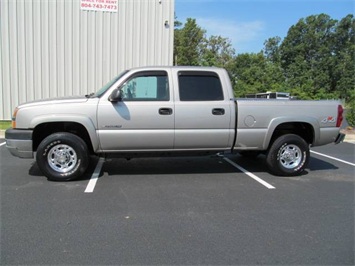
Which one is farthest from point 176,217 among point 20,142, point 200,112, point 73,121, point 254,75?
point 254,75

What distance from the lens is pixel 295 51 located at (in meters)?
59.1

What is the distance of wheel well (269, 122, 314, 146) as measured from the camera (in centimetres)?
667

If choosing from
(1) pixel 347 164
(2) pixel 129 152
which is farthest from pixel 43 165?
(1) pixel 347 164

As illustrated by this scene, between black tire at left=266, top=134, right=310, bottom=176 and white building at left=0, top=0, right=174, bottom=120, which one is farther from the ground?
white building at left=0, top=0, right=174, bottom=120

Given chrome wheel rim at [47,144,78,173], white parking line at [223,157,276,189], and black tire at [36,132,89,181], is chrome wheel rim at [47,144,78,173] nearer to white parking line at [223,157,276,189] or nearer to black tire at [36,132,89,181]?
black tire at [36,132,89,181]

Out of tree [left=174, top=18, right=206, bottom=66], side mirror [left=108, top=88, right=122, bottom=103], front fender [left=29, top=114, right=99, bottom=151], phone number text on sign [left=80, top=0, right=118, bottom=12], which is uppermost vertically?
tree [left=174, top=18, right=206, bottom=66]

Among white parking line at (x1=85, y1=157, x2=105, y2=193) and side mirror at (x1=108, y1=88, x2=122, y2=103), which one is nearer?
white parking line at (x1=85, y1=157, x2=105, y2=193)

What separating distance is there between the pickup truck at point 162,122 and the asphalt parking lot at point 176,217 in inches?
19.5

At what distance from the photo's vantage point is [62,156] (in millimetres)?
5867

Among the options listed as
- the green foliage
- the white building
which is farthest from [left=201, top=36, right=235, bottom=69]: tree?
the white building

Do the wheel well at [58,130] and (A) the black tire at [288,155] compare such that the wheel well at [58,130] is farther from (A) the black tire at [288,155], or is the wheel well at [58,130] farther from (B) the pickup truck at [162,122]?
(A) the black tire at [288,155]

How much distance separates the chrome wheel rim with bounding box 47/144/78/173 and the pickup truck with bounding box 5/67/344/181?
2 centimetres

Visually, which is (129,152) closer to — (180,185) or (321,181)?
(180,185)

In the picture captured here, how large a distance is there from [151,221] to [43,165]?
2.52 metres
